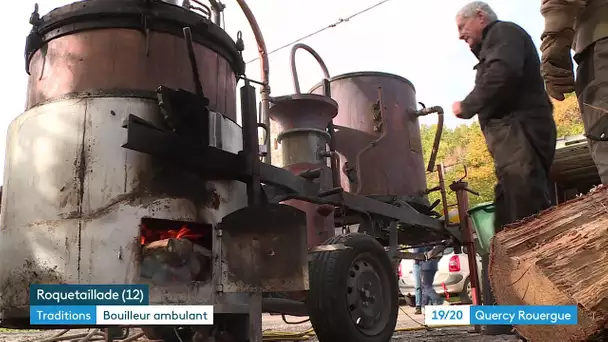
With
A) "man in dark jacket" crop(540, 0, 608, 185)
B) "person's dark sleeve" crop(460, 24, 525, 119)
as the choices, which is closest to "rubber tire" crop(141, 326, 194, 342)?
"person's dark sleeve" crop(460, 24, 525, 119)

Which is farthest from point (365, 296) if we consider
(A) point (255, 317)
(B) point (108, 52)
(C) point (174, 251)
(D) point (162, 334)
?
(B) point (108, 52)

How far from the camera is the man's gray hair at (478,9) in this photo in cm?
396

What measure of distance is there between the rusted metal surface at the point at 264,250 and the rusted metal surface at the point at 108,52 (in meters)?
0.89

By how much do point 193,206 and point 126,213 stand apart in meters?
0.37

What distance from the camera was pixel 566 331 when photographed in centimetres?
215

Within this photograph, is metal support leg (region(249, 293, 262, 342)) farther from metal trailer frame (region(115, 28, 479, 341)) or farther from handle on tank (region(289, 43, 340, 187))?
handle on tank (region(289, 43, 340, 187))

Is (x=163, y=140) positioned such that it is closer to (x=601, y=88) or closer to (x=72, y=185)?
(x=72, y=185)

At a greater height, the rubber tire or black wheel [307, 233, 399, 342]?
black wheel [307, 233, 399, 342]

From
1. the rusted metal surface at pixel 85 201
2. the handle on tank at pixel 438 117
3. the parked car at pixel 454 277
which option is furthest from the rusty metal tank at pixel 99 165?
the parked car at pixel 454 277

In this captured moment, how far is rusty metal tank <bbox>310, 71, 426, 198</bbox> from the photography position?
607cm

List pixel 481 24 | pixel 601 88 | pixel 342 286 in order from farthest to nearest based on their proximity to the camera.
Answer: pixel 481 24 < pixel 342 286 < pixel 601 88

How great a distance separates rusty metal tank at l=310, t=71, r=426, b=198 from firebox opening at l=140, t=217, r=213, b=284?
298cm

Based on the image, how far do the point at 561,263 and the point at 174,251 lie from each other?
5.95 feet

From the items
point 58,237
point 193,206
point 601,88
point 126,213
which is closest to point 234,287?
point 193,206
